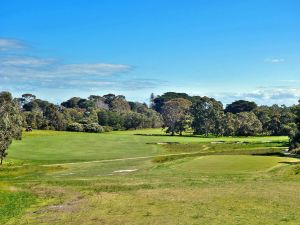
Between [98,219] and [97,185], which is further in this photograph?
[97,185]

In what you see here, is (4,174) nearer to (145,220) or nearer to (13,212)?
(13,212)

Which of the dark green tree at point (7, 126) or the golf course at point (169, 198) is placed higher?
the dark green tree at point (7, 126)

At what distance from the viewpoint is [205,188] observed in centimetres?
4191

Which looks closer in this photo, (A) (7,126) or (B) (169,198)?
(B) (169,198)

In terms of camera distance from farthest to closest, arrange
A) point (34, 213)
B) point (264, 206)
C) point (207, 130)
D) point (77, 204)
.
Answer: point (207, 130) → point (77, 204) → point (34, 213) → point (264, 206)

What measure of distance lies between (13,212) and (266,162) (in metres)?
44.7

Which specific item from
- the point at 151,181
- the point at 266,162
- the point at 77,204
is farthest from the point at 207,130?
the point at 77,204

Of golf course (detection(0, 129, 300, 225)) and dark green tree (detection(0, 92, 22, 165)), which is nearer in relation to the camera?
golf course (detection(0, 129, 300, 225))

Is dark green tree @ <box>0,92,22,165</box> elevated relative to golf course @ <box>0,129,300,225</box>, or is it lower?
elevated

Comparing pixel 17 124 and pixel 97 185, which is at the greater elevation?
pixel 17 124

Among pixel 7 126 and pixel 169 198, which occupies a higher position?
pixel 7 126

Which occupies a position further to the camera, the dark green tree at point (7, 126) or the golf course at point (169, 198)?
the dark green tree at point (7, 126)

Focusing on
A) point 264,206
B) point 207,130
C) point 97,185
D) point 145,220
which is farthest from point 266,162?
point 207,130

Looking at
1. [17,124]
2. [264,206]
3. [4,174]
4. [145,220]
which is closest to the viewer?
[145,220]
